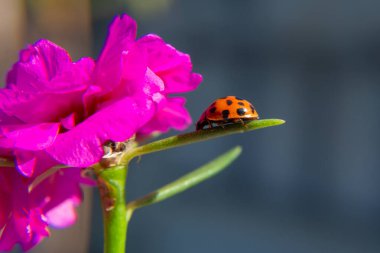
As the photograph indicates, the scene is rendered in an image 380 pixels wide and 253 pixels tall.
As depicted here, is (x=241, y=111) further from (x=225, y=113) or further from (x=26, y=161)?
(x=26, y=161)

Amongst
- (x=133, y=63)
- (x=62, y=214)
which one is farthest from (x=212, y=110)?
(x=62, y=214)

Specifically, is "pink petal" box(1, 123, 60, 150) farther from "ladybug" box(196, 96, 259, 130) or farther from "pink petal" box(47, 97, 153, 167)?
"ladybug" box(196, 96, 259, 130)

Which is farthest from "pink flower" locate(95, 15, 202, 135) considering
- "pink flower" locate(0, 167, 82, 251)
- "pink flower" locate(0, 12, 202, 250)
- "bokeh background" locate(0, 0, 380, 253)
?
"bokeh background" locate(0, 0, 380, 253)

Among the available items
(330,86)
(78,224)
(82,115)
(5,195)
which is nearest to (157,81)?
(82,115)

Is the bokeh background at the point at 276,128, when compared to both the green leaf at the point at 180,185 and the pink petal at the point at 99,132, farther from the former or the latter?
the pink petal at the point at 99,132

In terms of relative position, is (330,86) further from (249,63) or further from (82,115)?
(82,115)

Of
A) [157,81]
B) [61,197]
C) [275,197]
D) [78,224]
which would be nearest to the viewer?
[157,81]
